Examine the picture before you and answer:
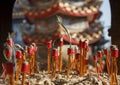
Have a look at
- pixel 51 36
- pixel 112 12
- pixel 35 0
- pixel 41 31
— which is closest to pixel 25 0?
pixel 35 0

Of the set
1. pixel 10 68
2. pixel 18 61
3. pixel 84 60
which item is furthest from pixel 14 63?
pixel 84 60

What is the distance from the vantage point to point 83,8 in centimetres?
1705

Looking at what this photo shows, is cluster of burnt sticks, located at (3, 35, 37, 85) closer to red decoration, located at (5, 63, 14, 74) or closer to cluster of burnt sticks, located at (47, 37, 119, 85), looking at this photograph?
red decoration, located at (5, 63, 14, 74)

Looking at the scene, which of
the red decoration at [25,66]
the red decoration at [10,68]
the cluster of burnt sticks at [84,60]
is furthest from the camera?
→ the cluster of burnt sticks at [84,60]

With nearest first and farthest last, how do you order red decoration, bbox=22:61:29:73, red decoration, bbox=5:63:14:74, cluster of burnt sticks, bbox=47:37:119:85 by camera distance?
red decoration, bbox=5:63:14:74 < red decoration, bbox=22:61:29:73 < cluster of burnt sticks, bbox=47:37:119:85

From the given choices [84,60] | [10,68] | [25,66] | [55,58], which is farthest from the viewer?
[84,60]

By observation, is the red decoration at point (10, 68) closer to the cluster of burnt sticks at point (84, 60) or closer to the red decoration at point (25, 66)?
the red decoration at point (25, 66)

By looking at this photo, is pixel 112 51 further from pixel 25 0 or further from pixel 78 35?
pixel 25 0

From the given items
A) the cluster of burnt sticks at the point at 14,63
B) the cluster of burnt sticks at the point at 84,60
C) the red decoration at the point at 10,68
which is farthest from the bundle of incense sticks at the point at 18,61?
the red decoration at the point at 10,68

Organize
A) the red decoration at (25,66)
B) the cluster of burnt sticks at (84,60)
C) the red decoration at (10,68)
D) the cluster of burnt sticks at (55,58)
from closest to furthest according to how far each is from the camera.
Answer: the red decoration at (10,68) → the red decoration at (25,66) → the cluster of burnt sticks at (55,58) → the cluster of burnt sticks at (84,60)

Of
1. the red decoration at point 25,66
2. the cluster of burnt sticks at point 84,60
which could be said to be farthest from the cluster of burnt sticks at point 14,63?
the cluster of burnt sticks at point 84,60

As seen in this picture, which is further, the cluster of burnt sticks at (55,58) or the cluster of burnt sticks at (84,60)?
the cluster of burnt sticks at (84,60)

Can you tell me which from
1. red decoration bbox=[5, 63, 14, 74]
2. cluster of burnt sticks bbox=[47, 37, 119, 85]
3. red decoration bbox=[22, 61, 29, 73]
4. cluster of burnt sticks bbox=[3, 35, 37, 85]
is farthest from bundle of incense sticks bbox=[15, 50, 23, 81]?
red decoration bbox=[5, 63, 14, 74]

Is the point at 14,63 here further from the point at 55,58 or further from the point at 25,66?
the point at 55,58
